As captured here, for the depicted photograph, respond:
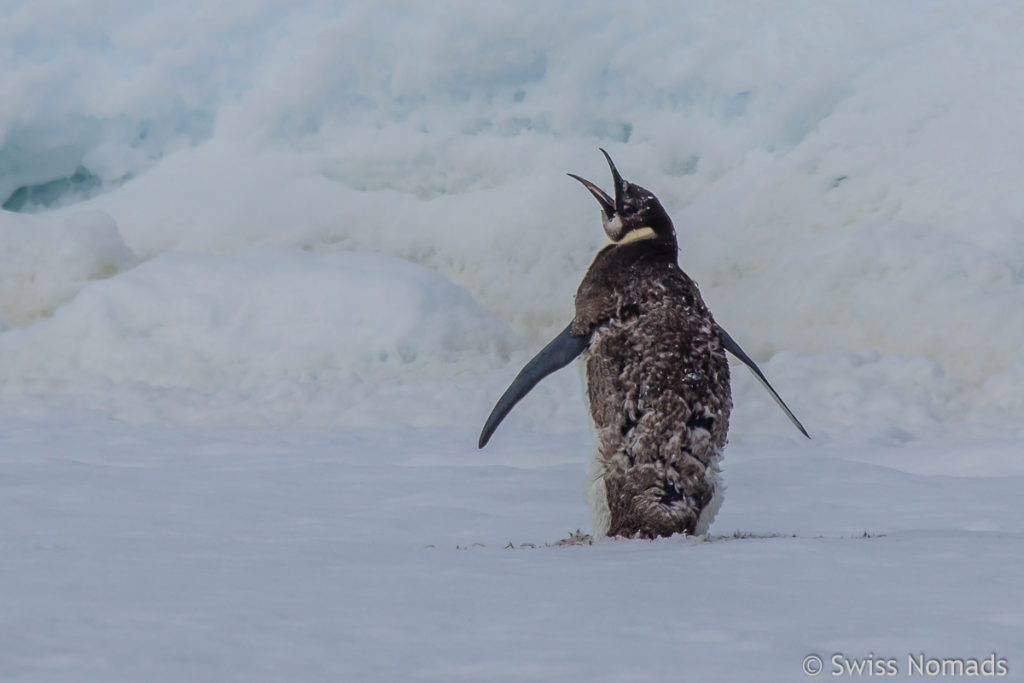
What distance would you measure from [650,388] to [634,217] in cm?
66

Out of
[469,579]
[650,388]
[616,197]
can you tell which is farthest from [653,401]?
[469,579]

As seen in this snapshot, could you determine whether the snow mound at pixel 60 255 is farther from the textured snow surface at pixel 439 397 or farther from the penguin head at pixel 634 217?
the penguin head at pixel 634 217

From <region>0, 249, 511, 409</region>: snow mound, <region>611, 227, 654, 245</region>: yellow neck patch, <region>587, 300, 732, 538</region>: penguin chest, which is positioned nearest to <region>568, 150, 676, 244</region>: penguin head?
<region>611, 227, 654, 245</region>: yellow neck patch

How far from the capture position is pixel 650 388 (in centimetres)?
348

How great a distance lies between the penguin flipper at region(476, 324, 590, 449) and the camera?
3736 mm

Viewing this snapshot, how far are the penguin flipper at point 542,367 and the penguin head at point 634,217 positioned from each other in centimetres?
39

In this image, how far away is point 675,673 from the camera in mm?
1889

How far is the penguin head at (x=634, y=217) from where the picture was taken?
3775mm

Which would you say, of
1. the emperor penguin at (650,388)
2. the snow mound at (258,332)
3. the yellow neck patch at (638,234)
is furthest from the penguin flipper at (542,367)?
the snow mound at (258,332)

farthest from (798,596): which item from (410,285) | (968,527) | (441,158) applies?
(441,158)

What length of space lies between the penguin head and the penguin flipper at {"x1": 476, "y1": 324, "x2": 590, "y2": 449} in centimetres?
39

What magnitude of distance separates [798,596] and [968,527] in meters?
1.79

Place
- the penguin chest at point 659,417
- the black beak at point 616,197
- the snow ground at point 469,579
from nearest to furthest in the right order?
the snow ground at point 469,579
the penguin chest at point 659,417
the black beak at point 616,197

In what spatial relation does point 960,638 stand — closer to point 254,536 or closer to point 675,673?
point 675,673
